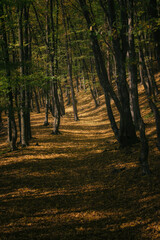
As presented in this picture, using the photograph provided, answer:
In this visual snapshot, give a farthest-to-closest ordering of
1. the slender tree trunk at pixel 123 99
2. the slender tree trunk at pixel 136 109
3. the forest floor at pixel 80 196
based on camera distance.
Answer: the slender tree trunk at pixel 123 99, the slender tree trunk at pixel 136 109, the forest floor at pixel 80 196

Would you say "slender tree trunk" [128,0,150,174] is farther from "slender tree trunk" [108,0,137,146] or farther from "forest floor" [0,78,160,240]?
"slender tree trunk" [108,0,137,146]

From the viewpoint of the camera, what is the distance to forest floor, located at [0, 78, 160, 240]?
201 inches

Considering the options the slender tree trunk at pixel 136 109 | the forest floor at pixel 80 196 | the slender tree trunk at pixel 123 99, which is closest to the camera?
the forest floor at pixel 80 196

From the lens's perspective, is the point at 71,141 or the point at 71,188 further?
the point at 71,141

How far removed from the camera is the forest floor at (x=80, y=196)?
509cm

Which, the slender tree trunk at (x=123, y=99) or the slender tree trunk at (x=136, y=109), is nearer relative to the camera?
the slender tree trunk at (x=136, y=109)

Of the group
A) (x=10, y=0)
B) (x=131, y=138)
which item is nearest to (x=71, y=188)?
(x=131, y=138)

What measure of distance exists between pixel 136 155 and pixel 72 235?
5.61 metres

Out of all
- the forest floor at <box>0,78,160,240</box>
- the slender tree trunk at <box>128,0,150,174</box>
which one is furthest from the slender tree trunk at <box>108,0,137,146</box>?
the slender tree trunk at <box>128,0,150,174</box>

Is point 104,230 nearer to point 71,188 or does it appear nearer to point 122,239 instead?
point 122,239

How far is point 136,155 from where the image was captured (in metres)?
9.62

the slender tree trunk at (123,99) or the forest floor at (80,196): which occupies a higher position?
the slender tree trunk at (123,99)

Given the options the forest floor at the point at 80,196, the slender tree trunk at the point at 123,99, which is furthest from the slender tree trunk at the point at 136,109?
the slender tree trunk at the point at 123,99

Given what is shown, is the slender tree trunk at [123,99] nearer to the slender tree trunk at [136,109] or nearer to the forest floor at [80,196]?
the forest floor at [80,196]
